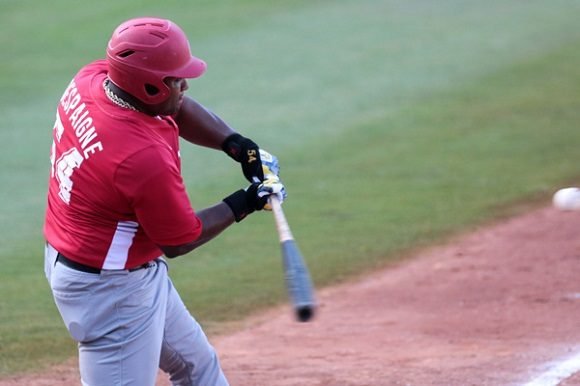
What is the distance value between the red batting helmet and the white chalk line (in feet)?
8.77

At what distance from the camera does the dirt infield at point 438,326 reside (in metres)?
5.95

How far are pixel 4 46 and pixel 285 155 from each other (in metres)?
5.45

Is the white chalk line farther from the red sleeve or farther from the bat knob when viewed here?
the red sleeve

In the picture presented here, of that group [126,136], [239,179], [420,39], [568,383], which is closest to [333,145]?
[239,179]

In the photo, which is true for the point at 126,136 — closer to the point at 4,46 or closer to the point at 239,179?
the point at 239,179

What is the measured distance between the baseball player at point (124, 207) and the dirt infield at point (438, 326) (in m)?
1.67

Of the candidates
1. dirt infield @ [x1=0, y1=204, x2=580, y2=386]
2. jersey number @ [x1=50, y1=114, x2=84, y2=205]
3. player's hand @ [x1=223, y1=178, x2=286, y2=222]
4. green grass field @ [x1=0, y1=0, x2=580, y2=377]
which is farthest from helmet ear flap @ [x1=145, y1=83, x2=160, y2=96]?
green grass field @ [x1=0, y1=0, x2=580, y2=377]

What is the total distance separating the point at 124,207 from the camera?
4.10 m

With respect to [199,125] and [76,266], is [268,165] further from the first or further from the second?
[76,266]

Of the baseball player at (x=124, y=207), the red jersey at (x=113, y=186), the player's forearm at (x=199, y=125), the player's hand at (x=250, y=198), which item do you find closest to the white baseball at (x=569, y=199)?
the player's forearm at (x=199, y=125)

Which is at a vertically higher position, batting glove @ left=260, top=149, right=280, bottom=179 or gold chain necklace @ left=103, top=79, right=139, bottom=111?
gold chain necklace @ left=103, top=79, right=139, bottom=111

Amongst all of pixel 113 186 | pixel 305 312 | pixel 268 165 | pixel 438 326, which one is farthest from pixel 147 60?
pixel 438 326

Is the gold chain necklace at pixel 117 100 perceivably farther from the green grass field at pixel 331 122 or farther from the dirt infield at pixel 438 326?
the green grass field at pixel 331 122

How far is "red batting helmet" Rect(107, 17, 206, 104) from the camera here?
412 centimetres
